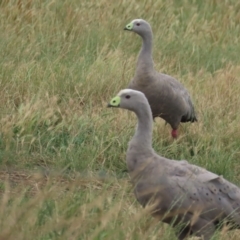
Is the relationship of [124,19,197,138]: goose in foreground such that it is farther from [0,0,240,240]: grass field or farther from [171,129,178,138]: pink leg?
[0,0,240,240]: grass field

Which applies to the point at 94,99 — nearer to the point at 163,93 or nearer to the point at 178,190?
the point at 163,93

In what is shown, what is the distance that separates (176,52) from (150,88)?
2.28 m

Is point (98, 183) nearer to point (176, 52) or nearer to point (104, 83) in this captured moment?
point (104, 83)

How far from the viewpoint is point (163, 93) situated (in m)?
9.21

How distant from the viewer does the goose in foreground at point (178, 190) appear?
6.37 meters

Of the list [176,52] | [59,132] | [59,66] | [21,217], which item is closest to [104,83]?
[59,66]

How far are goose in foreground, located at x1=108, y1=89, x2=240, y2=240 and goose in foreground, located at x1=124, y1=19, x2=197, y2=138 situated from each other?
2.41 meters

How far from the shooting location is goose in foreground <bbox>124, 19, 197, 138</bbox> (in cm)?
917

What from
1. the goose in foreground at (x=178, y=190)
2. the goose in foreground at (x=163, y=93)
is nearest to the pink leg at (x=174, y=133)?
the goose in foreground at (x=163, y=93)

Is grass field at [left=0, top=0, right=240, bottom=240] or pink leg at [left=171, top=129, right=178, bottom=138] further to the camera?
pink leg at [left=171, top=129, right=178, bottom=138]

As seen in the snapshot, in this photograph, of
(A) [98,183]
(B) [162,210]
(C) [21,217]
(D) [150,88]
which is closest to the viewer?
(C) [21,217]

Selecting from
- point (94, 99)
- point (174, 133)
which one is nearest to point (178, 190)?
point (174, 133)

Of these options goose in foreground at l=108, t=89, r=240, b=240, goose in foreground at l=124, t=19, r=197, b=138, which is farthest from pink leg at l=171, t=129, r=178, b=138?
goose in foreground at l=108, t=89, r=240, b=240

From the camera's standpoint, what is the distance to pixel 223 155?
845 centimetres
